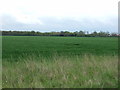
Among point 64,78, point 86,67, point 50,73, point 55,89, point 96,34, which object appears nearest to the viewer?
point 55,89

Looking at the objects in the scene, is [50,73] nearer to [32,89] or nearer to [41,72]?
[41,72]

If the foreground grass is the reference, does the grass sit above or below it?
below

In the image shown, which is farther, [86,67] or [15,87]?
[86,67]

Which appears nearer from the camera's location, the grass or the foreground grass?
the foreground grass

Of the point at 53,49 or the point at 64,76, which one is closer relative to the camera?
the point at 64,76

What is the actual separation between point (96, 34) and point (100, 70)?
435 ft

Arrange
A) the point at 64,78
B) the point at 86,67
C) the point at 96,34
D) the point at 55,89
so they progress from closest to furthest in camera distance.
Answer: the point at 55,89, the point at 64,78, the point at 86,67, the point at 96,34

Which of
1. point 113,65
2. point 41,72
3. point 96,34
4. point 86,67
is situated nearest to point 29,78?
point 41,72

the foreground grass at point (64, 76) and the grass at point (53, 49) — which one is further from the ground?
the foreground grass at point (64, 76)

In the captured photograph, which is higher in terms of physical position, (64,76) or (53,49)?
(64,76)

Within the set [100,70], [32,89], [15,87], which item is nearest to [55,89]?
[32,89]

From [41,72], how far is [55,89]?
156 cm

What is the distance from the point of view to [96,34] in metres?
137

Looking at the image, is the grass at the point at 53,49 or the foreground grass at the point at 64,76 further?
the grass at the point at 53,49
